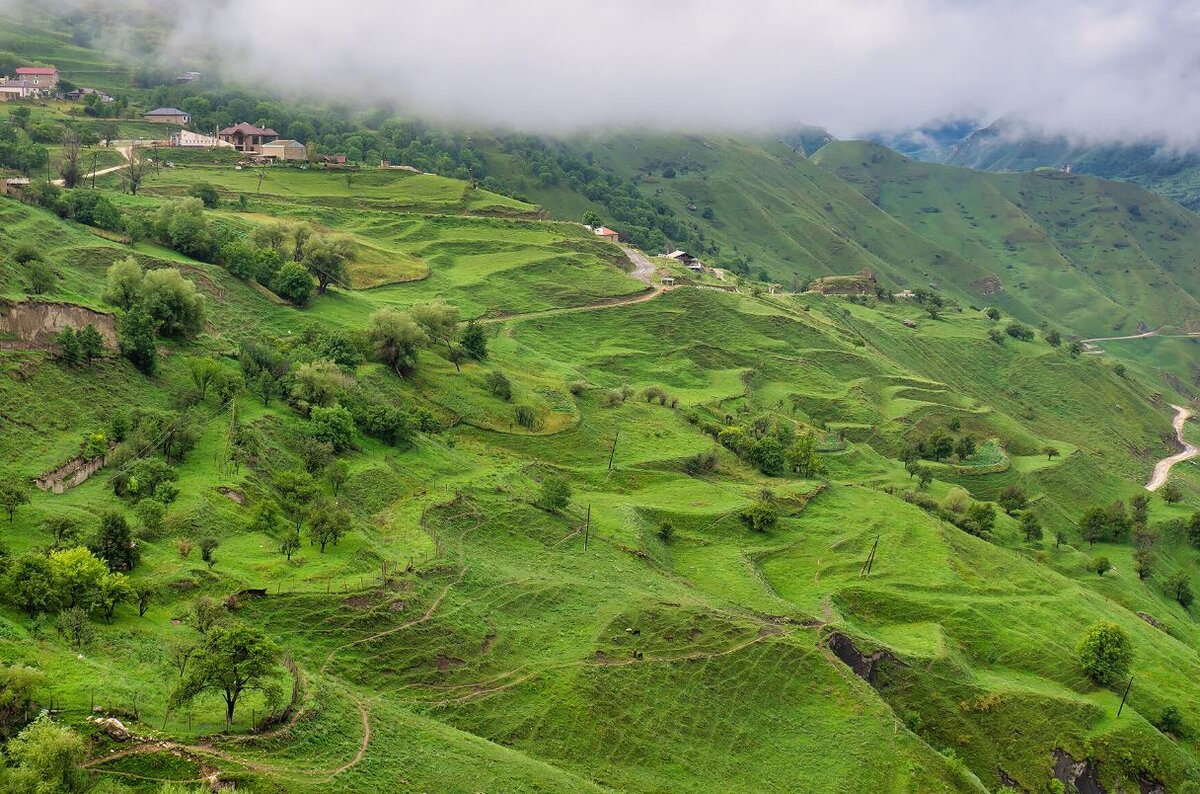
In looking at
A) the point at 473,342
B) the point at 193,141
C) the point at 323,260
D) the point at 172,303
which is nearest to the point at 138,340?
the point at 172,303

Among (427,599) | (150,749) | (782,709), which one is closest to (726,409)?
(782,709)

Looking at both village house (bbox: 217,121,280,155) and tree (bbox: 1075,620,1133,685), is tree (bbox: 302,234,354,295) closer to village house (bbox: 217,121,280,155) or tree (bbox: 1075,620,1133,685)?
village house (bbox: 217,121,280,155)

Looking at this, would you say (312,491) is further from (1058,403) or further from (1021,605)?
(1058,403)

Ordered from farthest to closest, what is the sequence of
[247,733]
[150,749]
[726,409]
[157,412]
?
[726,409] → [157,412] → [247,733] → [150,749]

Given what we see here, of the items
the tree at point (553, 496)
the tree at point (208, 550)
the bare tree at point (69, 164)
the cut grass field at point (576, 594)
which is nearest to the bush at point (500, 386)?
the cut grass field at point (576, 594)

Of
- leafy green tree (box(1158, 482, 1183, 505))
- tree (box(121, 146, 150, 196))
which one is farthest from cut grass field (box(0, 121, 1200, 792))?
leafy green tree (box(1158, 482, 1183, 505))
